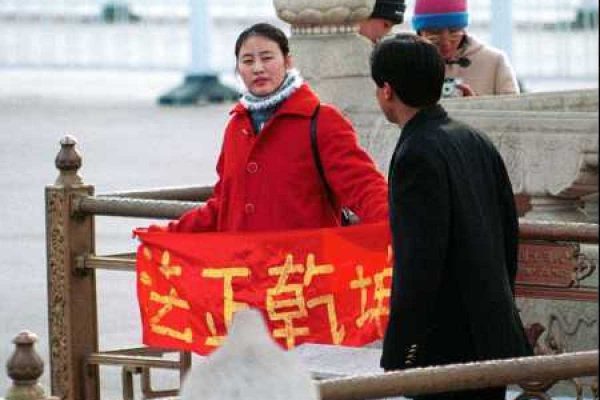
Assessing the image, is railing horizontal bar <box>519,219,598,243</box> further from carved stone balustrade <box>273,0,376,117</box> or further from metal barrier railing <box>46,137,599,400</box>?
carved stone balustrade <box>273,0,376,117</box>

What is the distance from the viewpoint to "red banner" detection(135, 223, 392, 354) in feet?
22.9

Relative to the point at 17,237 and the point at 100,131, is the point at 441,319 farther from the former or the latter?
the point at 100,131

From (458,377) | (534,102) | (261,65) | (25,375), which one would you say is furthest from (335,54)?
(458,377)

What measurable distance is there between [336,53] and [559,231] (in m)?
2.92

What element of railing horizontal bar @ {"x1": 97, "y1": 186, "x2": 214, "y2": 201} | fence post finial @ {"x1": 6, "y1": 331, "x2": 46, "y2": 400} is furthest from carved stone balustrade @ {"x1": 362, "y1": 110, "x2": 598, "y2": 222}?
fence post finial @ {"x1": 6, "y1": 331, "x2": 46, "y2": 400}

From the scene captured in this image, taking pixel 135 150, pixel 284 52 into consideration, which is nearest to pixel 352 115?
pixel 284 52

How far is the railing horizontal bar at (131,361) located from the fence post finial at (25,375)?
112 inches

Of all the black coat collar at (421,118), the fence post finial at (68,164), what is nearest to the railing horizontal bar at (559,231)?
the black coat collar at (421,118)

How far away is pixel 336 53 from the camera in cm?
951

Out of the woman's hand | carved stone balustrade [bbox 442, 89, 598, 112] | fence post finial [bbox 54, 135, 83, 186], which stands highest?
the woman's hand

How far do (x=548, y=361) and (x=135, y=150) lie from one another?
1666 cm

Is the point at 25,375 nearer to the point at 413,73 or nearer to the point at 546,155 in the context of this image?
the point at 413,73

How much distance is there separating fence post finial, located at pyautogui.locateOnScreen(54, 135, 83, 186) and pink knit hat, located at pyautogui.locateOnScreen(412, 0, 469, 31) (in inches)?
67.8

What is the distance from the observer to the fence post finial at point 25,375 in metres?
5.18
